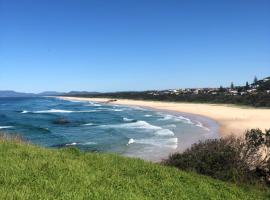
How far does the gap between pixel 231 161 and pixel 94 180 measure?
15.2ft

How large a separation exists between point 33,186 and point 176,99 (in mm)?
118414

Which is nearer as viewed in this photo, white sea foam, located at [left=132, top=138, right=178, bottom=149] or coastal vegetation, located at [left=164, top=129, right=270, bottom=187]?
coastal vegetation, located at [left=164, top=129, right=270, bottom=187]

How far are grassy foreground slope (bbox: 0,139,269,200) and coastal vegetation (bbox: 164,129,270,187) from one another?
106cm

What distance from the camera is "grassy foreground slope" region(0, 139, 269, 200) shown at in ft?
27.6

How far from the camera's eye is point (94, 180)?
962 cm

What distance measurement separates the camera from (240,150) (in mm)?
13062

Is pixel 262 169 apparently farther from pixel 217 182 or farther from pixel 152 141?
pixel 152 141

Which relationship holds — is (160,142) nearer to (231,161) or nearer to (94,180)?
(231,161)

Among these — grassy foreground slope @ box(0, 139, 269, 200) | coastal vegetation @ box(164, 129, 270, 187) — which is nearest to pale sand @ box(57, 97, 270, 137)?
coastal vegetation @ box(164, 129, 270, 187)

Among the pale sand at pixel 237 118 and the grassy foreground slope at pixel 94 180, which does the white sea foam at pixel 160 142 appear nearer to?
the pale sand at pixel 237 118

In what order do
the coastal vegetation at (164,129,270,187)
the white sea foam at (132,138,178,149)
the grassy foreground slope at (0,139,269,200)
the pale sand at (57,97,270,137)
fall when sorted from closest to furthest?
the grassy foreground slope at (0,139,269,200), the coastal vegetation at (164,129,270,187), the white sea foam at (132,138,178,149), the pale sand at (57,97,270,137)

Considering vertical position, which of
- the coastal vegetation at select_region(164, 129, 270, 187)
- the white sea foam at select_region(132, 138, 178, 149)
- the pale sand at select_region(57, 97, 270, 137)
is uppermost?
the coastal vegetation at select_region(164, 129, 270, 187)

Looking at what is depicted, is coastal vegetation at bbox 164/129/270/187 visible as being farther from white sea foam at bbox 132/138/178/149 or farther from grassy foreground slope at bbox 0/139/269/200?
white sea foam at bbox 132/138/178/149

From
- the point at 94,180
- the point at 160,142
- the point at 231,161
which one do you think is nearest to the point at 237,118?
the point at 160,142
